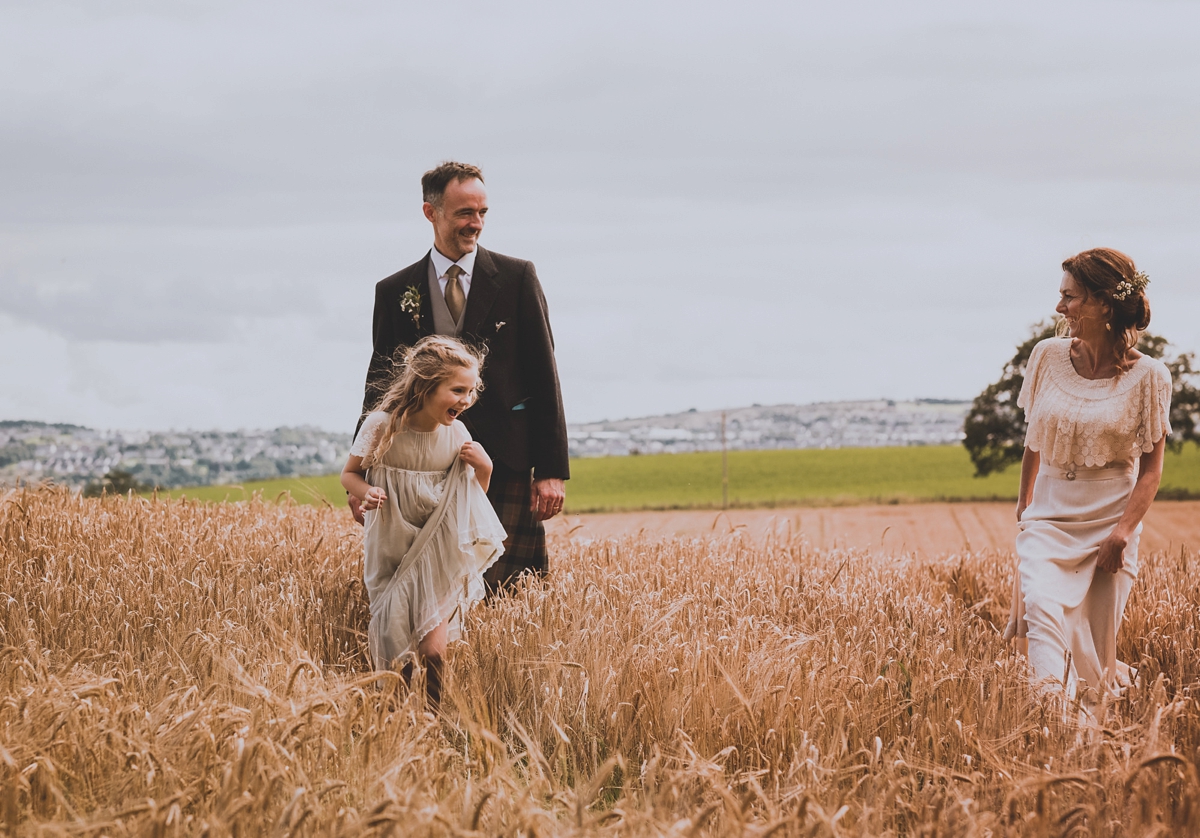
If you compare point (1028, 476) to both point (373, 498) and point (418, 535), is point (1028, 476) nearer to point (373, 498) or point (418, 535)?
point (418, 535)

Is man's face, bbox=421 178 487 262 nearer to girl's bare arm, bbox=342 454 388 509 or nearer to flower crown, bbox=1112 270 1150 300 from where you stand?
girl's bare arm, bbox=342 454 388 509

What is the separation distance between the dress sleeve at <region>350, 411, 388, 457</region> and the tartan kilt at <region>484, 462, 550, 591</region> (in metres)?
1.22

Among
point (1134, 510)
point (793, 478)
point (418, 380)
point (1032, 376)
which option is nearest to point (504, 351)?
point (418, 380)

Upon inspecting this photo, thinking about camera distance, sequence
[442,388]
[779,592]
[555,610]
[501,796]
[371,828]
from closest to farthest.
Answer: [371,828] < [501,796] < [442,388] < [555,610] < [779,592]

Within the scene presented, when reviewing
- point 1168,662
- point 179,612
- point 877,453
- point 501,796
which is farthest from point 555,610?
point 877,453

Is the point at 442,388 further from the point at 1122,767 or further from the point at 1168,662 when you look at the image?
the point at 1168,662

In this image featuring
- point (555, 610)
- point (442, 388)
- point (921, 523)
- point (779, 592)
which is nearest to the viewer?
point (442, 388)

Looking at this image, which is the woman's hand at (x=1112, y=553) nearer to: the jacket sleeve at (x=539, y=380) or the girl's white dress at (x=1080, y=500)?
the girl's white dress at (x=1080, y=500)

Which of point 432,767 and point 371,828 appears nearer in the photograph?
point 371,828

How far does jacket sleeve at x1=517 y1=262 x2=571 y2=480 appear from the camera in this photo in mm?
5715

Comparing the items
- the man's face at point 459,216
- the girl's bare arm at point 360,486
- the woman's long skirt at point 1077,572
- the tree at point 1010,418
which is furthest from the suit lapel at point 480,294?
the tree at point 1010,418

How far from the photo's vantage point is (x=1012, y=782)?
304 cm

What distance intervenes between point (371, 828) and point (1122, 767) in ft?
7.37

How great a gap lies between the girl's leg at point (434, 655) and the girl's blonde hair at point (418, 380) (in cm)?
83
